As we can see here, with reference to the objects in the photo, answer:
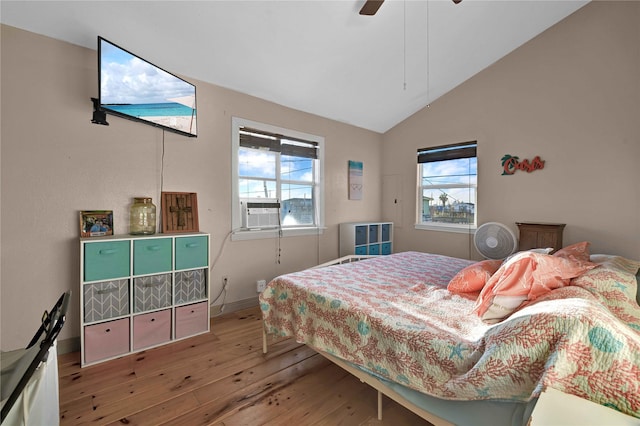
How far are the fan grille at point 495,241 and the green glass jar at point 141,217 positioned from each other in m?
3.36

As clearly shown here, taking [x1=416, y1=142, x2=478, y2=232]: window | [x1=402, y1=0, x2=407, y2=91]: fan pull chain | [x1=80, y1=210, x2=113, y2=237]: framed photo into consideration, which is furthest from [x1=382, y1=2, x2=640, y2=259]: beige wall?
[x1=80, y1=210, x2=113, y2=237]: framed photo

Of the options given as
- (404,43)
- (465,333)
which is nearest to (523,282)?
(465,333)

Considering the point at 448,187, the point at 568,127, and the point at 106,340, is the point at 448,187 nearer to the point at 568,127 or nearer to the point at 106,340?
the point at 568,127

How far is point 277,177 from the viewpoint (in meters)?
3.48

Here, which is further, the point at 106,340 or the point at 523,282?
the point at 106,340

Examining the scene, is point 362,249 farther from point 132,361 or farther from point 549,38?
point 549,38

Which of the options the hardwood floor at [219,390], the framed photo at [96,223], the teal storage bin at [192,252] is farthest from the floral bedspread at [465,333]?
the framed photo at [96,223]

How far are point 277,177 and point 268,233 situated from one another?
723 mm

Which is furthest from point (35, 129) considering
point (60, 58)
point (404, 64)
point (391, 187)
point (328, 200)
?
point (391, 187)

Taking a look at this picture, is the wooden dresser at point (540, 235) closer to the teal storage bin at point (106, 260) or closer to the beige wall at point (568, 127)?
the beige wall at point (568, 127)

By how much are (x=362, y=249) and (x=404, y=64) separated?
2464 millimetres

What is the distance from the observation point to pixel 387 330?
1371 mm

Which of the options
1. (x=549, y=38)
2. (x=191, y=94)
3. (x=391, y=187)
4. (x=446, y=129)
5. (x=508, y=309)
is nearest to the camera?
(x=508, y=309)

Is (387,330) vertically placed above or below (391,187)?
below
